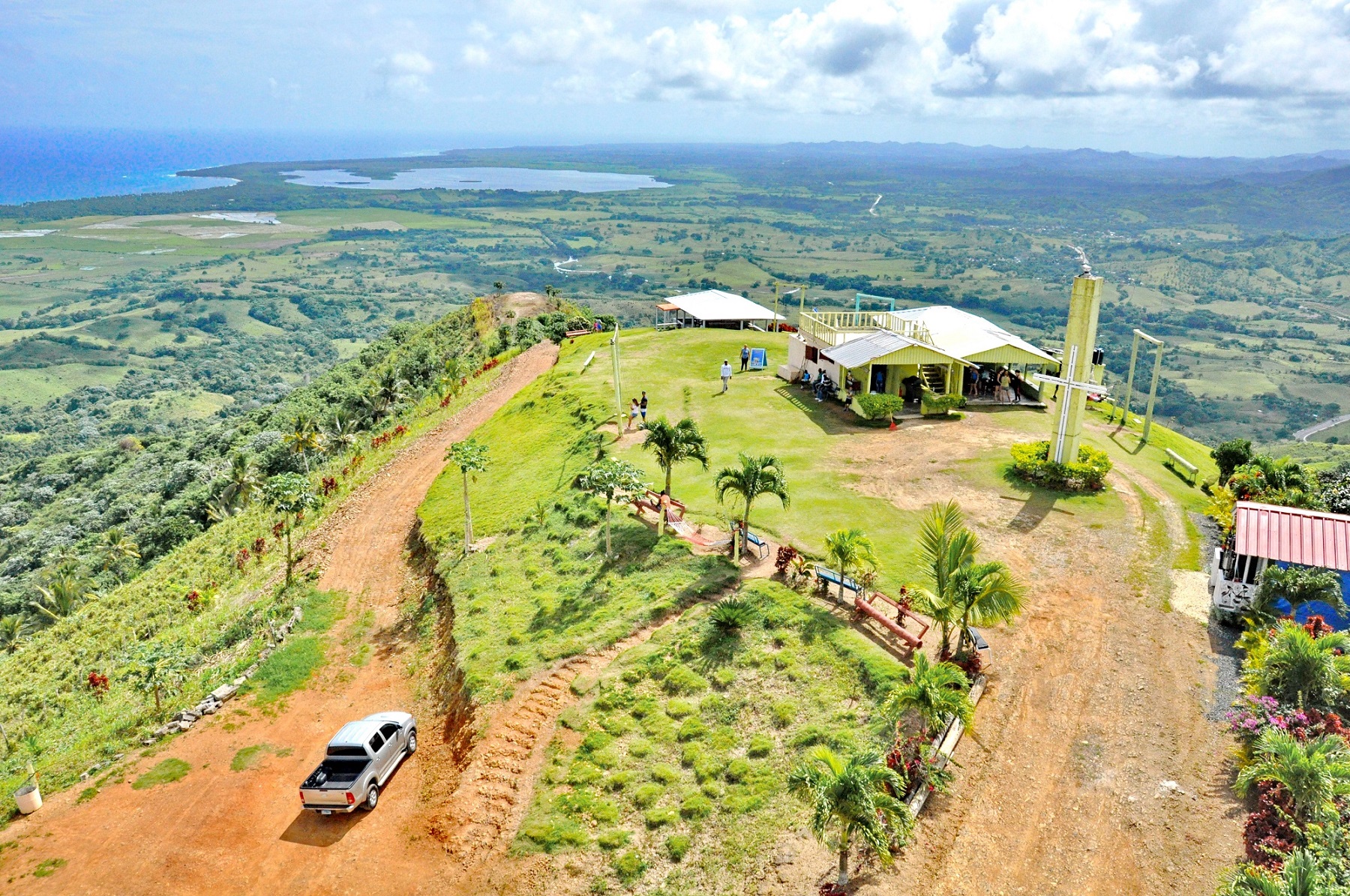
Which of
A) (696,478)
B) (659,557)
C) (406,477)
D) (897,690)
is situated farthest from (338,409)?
(897,690)

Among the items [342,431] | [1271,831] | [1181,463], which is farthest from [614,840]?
[342,431]

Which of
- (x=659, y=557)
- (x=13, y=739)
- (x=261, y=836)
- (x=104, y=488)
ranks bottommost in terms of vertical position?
(x=104, y=488)

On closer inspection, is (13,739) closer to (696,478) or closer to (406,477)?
(406,477)

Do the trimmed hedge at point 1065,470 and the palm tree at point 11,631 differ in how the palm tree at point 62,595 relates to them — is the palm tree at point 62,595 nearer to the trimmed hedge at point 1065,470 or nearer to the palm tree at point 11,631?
the palm tree at point 11,631

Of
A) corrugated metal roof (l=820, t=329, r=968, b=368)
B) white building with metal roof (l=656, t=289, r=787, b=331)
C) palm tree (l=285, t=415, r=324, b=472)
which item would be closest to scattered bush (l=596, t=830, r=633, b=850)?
corrugated metal roof (l=820, t=329, r=968, b=368)

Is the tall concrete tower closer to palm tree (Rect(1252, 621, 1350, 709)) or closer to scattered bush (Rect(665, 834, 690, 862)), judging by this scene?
palm tree (Rect(1252, 621, 1350, 709))

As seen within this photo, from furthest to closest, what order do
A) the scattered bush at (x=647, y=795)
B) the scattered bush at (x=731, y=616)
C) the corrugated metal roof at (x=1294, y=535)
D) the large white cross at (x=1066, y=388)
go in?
the large white cross at (x=1066, y=388) → the scattered bush at (x=731, y=616) → the corrugated metal roof at (x=1294, y=535) → the scattered bush at (x=647, y=795)

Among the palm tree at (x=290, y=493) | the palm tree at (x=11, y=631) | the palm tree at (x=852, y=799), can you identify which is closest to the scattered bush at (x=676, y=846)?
the palm tree at (x=852, y=799)
